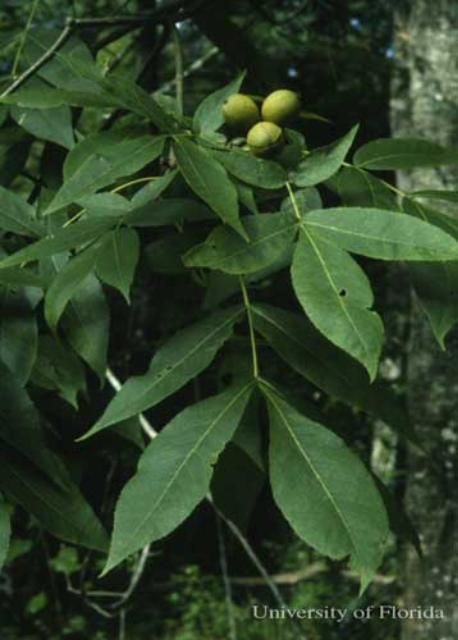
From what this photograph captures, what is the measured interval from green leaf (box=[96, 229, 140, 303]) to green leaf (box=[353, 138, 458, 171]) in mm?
280

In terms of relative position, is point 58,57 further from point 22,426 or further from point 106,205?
point 22,426

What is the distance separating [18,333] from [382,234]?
0.42m

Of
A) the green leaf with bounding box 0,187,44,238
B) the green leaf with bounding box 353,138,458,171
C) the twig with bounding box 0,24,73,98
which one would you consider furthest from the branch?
the green leaf with bounding box 353,138,458,171

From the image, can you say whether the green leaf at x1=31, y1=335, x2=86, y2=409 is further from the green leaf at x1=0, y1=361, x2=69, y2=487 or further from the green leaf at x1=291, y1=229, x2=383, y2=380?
the green leaf at x1=291, y1=229, x2=383, y2=380

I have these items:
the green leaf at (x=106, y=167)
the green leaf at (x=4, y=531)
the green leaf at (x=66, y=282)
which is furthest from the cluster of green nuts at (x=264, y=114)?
the green leaf at (x=4, y=531)

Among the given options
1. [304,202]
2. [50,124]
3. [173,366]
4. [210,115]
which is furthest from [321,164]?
[50,124]

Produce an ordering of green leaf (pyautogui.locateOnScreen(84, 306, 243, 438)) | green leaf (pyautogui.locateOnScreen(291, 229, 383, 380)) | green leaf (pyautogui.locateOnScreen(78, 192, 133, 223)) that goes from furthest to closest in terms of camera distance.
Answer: green leaf (pyautogui.locateOnScreen(78, 192, 133, 223)) < green leaf (pyautogui.locateOnScreen(84, 306, 243, 438)) < green leaf (pyautogui.locateOnScreen(291, 229, 383, 380))

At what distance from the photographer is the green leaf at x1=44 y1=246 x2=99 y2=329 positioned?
3.52 feet

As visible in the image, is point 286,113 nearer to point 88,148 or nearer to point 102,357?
point 88,148

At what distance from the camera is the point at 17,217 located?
125 cm

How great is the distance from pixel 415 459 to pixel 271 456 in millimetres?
1398

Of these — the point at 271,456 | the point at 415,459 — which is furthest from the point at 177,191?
the point at 415,459

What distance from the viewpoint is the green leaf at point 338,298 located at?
93 cm

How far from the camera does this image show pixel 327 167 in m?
1.10
